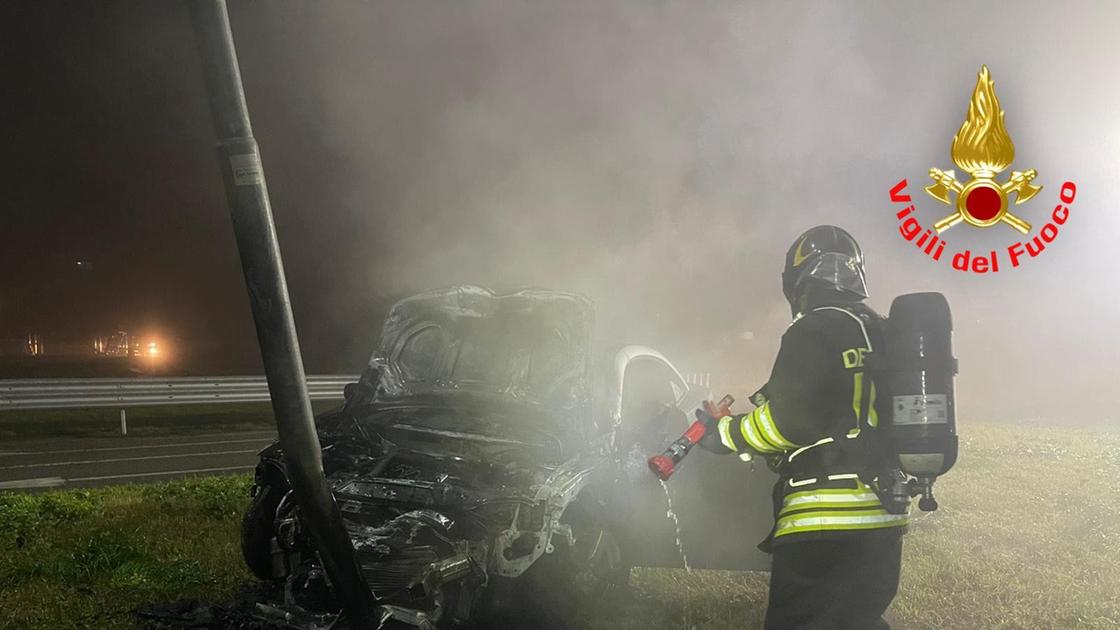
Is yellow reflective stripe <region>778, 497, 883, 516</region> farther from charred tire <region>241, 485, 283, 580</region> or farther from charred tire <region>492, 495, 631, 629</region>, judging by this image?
charred tire <region>241, 485, 283, 580</region>

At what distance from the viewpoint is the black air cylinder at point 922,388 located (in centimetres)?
287

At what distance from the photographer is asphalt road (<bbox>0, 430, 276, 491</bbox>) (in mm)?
8906

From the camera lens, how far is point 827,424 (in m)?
2.96

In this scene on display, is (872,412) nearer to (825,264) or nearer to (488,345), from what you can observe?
(825,264)

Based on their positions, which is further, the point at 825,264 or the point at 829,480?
the point at 825,264

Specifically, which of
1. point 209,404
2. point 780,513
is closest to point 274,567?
point 780,513

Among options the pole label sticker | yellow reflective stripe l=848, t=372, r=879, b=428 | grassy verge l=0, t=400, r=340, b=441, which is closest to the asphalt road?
grassy verge l=0, t=400, r=340, b=441

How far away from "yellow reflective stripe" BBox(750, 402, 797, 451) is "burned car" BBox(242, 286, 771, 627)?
134 centimetres

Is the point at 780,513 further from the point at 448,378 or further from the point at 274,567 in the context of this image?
the point at 274,567

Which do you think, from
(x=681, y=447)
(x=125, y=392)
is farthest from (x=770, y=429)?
(x=125, y=392)

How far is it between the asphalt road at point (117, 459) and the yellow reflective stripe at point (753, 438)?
785 cm

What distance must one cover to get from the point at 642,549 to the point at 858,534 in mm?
2055

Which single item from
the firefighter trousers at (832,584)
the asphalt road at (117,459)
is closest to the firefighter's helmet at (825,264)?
the firefighter trousers at (832,584)

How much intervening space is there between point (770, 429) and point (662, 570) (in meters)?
3.11
